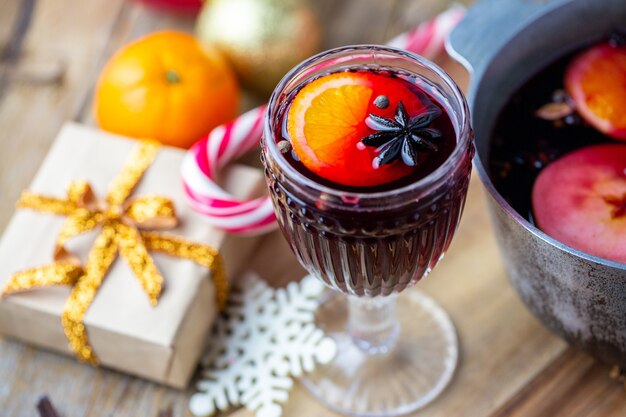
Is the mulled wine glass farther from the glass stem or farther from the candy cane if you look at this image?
the candy cane

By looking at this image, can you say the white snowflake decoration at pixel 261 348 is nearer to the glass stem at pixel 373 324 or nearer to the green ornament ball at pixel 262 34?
the glass stem at pixel 373 324

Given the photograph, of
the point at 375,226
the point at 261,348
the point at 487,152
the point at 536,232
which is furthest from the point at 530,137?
the point at 261,348

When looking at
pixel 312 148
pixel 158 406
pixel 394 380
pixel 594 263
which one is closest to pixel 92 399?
pixel 158 406

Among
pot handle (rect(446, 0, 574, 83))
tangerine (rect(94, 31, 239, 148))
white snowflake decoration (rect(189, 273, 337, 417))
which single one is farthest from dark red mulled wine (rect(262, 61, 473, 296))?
tangerine (rect(94, 31, 239, 148))

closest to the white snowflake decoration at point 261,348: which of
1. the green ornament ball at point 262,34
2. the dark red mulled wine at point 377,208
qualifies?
the dark red mulled wine at point 377,208

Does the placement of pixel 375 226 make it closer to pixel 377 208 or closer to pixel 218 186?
pixel 377 208

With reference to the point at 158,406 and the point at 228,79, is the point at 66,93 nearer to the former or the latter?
the point at 228,79
